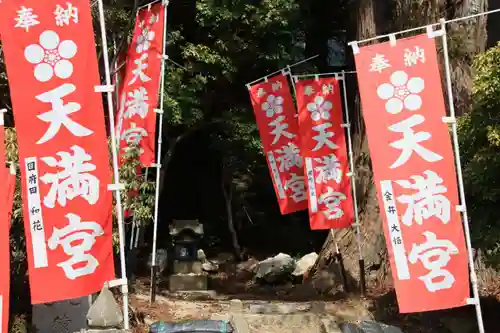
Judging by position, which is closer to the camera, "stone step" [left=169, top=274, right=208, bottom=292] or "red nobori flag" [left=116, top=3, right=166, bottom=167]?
"red nobori flag" [left=116, top=3, right=166, bottom=167]

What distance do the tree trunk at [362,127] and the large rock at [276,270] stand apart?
4.09 feet

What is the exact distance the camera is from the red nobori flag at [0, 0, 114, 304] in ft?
16.8

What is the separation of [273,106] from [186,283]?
3.81 metres

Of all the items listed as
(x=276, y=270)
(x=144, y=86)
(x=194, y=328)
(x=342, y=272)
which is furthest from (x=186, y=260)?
(x=194, y=328)

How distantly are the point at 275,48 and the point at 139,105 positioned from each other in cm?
749

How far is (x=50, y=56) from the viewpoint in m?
5.29

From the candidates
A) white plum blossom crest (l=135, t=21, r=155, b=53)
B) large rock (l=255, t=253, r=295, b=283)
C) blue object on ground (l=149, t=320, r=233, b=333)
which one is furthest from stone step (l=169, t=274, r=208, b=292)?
blue object on ground (l=149, t=320, r=233, b=333)

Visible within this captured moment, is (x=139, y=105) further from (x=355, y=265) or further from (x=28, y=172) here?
(x=355, y=265)

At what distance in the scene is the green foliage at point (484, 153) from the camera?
6.42m

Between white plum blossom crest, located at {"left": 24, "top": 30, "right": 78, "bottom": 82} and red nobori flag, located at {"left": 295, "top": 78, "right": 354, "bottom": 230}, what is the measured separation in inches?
193

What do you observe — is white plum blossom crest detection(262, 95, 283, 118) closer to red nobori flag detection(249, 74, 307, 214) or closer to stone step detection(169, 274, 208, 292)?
red nobori flag detection(249, 74, 307, 214)

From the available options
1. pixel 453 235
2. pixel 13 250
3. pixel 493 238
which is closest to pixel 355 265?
pixel 493 238

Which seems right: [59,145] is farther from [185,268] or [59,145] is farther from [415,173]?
[185,268]

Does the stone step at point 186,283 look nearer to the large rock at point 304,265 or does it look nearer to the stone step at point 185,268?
the stone step at point 185,268
